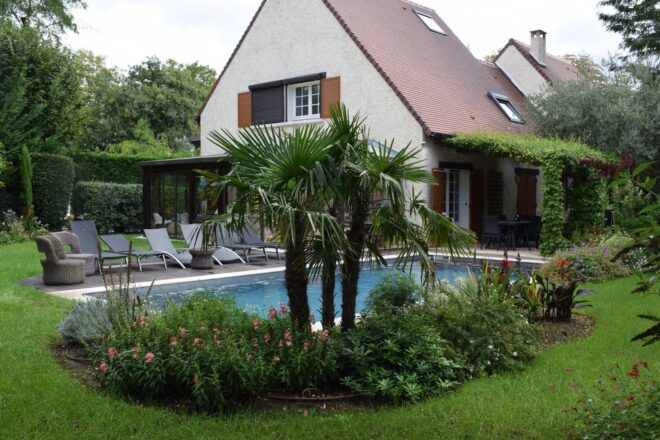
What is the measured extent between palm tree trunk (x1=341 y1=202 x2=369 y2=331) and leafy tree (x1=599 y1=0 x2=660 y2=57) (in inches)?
329

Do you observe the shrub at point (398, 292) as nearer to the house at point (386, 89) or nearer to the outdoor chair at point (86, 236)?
the outdoor chair at point (86, 236)

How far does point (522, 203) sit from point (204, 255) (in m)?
12.8

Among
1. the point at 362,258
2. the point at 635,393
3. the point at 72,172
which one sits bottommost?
the point at 635,393

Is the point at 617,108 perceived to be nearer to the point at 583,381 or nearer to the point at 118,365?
the point at 583,381

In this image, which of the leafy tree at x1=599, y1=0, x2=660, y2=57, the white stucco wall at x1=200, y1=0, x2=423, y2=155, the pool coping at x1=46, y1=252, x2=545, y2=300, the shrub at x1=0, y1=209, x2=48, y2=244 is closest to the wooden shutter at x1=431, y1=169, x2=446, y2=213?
the white stucco wall at x1=200, y1=0, x2=423, y2=155

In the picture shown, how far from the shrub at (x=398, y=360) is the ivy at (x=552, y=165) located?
1147cm

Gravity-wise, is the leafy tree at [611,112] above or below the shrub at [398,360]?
above

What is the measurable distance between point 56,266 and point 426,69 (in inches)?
537

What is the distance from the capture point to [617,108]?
62.7 feet

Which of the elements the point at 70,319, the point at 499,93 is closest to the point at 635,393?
the point at 70,319

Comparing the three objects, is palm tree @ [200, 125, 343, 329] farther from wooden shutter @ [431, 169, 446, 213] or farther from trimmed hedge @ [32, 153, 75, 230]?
trimmed hedge @ [32, 153, 75, 230]

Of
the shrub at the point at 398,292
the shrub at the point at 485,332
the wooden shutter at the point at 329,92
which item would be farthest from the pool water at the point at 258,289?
the wooden shutter at the point at 329,92

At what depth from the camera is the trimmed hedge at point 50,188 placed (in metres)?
20.0

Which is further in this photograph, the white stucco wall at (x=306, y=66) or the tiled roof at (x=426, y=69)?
the tiled roof at (x=426, y=69)
